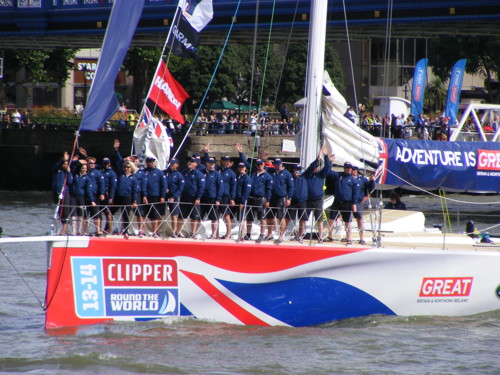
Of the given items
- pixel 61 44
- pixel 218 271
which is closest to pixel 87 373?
pixel 218 271

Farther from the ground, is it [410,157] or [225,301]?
[410,157]

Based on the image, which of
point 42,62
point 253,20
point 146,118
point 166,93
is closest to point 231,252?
point 146,118

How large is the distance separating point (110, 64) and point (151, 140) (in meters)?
1.94

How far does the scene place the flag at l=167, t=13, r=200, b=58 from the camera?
1550 cm

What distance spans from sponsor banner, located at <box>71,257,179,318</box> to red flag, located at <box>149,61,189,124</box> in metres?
2.64

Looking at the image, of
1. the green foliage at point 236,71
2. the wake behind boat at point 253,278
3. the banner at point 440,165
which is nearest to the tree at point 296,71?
the green foliage at point 236,71

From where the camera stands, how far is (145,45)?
43875 millimetres

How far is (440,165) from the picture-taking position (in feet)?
53.8

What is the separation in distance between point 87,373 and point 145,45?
3311 centimetres

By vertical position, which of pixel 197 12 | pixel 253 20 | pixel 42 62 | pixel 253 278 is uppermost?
pixel 253 20

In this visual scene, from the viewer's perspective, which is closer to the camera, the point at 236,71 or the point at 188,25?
the point at 188,25

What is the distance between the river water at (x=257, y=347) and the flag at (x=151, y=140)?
9.69 ft

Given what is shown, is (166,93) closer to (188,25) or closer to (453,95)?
(188,25)

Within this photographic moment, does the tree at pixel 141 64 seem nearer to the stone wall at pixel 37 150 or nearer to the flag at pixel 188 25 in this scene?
the stone wall at pixel 37 150
